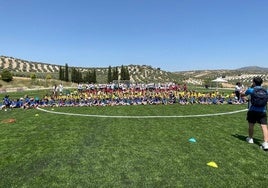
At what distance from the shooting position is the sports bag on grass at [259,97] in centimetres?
1023

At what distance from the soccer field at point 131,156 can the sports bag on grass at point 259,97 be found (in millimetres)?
1697

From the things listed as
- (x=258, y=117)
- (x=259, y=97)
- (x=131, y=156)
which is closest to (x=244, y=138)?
(x=258, y=117)

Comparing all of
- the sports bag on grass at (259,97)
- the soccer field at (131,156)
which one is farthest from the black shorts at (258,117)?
the soccer field at (131,156)

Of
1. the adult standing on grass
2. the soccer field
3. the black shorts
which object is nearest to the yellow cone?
the soccer field

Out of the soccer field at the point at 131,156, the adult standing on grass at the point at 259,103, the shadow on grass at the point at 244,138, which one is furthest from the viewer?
the shadow on grass at the point at 244,138

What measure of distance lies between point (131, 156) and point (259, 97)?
526 cm

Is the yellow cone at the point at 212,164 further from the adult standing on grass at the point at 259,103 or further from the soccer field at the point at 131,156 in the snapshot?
the adult standing on grass at the point at 259,103

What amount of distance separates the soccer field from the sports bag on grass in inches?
66.8

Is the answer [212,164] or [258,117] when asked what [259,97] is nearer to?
[258,117]

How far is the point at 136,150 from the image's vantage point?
33.9 feet

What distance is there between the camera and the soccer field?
7512 mm

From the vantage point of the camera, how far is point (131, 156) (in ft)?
31.4

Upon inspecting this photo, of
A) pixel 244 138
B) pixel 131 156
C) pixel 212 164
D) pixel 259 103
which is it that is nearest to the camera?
pixel 212 164

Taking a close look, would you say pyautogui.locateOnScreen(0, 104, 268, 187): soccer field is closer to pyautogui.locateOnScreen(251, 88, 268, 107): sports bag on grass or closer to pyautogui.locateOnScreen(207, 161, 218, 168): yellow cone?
pyautogui.locateOnScreen(207, 161, 218, 168): yellow cone
